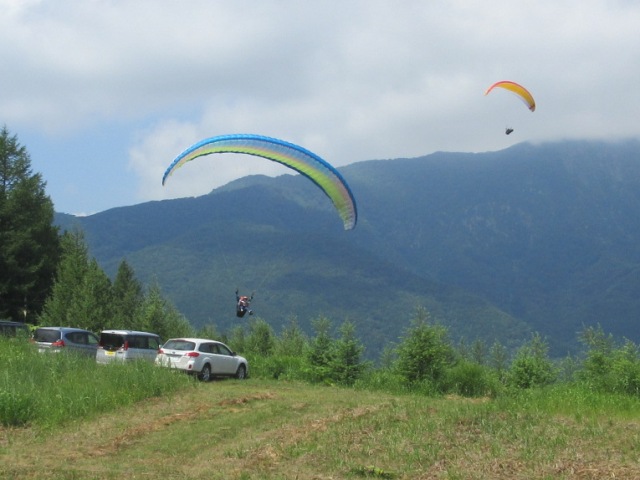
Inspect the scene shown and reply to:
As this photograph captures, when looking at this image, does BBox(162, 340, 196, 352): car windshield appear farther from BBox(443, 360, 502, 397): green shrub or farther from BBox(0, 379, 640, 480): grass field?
BBox(443, 360, 502, 397): green shrub

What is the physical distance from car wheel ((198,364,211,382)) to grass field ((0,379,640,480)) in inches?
308

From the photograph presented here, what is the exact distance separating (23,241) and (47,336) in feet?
81.1

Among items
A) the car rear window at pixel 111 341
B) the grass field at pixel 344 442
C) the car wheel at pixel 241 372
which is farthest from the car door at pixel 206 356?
the grass field at pixel 344 442

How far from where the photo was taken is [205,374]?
26953 millimetres

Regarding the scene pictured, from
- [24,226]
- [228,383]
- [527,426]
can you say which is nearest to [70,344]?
[228,383]

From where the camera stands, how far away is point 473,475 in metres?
11.0

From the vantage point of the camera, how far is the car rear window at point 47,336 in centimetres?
2736

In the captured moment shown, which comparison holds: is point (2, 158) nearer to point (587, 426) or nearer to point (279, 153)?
point (279, 153)

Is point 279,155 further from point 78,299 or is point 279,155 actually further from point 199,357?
point 78,299

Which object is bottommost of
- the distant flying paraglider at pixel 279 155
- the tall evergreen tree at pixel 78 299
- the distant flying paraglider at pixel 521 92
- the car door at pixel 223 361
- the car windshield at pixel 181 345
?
the car door at pixel 223 361

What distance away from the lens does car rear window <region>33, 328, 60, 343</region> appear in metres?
27.4

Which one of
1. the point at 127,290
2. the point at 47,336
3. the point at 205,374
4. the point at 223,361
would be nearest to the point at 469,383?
the point at 223,361

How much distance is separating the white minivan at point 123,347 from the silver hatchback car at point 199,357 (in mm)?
769

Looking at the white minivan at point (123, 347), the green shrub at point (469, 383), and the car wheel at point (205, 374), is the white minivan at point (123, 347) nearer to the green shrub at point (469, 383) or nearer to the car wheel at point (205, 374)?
the car wheel at point (205, 374)
